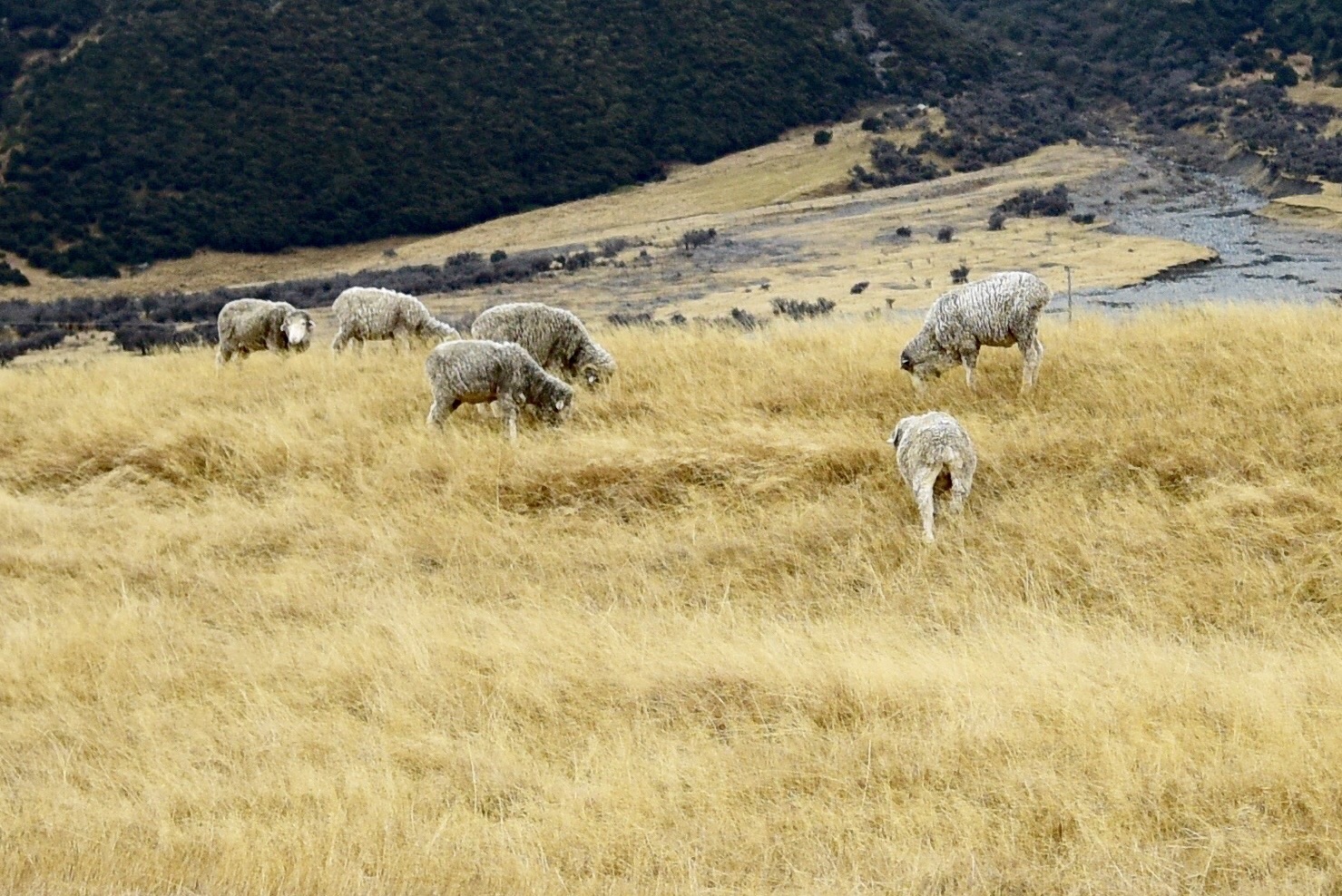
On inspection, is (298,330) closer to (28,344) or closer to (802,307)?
(802,307)

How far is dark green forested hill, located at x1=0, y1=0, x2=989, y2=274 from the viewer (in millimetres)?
52594

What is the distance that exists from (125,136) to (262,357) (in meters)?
45.4

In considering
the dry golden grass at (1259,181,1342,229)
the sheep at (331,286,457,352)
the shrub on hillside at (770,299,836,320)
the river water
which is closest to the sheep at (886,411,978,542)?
the sheep at (331,286,457,352)

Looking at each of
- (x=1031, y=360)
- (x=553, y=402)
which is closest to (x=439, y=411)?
(x=553, y=402)

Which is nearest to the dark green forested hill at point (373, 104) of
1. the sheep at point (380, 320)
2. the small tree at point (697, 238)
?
the small tree at point (697, 238)

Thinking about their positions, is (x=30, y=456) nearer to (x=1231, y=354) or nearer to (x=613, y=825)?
(x=613, y=825)

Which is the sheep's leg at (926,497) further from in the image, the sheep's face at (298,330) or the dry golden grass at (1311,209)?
the dry golden grass at (1311,209)

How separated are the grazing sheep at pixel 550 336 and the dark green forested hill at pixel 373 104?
4241cm

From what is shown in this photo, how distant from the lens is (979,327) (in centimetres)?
1016

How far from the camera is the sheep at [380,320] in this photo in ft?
46.0

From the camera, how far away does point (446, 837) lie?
501cm

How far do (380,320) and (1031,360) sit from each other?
7.15m

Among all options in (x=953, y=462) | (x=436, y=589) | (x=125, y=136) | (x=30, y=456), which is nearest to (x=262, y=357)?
(x=30, y=456)

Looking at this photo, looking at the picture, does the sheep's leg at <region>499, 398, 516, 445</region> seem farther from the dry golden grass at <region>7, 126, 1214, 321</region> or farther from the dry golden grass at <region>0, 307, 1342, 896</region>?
the dry golden grass at <region>7, 126, 1214, 321</region>
